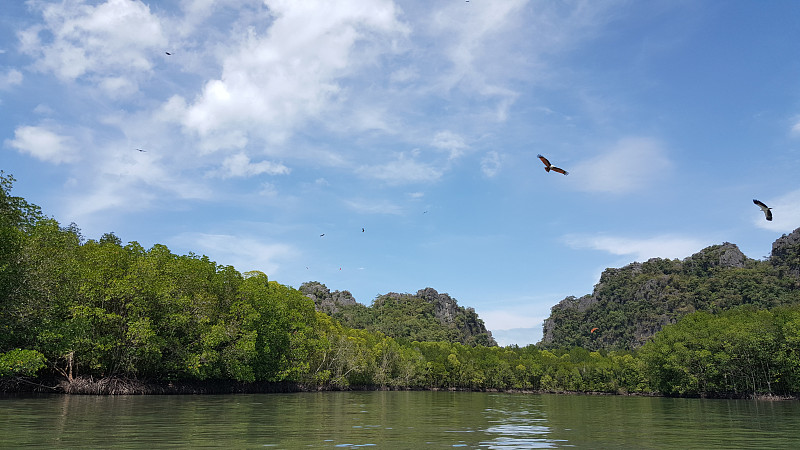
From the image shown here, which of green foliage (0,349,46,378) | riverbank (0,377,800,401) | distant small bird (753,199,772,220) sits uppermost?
distant small bird (753,199,772,220)

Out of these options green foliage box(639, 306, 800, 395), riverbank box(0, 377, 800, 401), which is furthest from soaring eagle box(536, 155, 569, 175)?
green foliage box(639, 306, 800, 395)

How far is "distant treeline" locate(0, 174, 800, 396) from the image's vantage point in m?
40.4

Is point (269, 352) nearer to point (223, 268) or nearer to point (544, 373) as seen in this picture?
point (223, 268)

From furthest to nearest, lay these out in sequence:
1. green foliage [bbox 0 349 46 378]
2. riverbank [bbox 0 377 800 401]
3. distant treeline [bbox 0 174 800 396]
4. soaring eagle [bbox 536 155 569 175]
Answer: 1. riverbank [bbox 0 377 800 401]
2. distant treeline [bbox 0 174 800 396]
3. green foliage [bbox 0 349 46 378]
4. soaring eagle [bbox 536 155 569 175]

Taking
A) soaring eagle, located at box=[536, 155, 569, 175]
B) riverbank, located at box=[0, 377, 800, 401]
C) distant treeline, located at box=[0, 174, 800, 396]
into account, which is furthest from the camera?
riverbank, located at box=[0, 377, 800, 401]

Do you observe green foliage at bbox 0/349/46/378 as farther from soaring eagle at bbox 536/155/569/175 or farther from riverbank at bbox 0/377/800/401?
soaring eagle at bbox 536/155/569/175

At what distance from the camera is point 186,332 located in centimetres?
5641

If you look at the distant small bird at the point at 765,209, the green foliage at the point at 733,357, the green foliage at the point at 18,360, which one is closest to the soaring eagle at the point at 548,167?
the distant small bird at the point at 765,209

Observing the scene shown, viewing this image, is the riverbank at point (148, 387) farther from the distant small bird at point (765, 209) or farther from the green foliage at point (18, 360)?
the distant small bird at point (765, 209)

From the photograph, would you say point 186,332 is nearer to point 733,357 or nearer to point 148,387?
point 148,387

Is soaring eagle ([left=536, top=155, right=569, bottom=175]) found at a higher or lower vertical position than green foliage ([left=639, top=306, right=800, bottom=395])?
higher

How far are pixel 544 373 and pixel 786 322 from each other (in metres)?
69.6

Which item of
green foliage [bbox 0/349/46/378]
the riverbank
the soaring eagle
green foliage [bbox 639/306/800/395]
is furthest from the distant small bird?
green foliage [bbox 639/306/800/395]

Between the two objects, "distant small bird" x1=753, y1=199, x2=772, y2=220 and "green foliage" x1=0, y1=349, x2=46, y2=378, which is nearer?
"distant small bird" x1=753, y1=199, x2=772, y2=220
